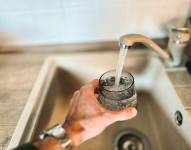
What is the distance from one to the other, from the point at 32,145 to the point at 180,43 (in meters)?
0.50

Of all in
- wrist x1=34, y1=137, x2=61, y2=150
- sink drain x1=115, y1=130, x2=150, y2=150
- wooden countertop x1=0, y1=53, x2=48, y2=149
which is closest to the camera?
wrist x1=34, y1=137, x2=61, y2=150

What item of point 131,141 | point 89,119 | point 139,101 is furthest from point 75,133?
point 139,101

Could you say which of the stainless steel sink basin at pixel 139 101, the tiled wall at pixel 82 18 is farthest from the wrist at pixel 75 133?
the tiled wall at pixel 82 18

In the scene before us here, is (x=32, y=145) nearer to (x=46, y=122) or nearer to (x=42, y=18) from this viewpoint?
(x=46, y=122)

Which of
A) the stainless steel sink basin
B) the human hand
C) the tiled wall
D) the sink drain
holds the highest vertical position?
the tiled wall

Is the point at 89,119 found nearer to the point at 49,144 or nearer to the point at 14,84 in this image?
the point at 49,144

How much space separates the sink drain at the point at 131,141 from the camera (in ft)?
2.32

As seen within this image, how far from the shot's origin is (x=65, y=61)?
819 mm

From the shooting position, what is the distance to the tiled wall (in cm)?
75

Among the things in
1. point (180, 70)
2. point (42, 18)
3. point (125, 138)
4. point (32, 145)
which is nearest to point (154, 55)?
point (180, 70)

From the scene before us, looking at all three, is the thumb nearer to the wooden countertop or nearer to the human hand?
the human hand

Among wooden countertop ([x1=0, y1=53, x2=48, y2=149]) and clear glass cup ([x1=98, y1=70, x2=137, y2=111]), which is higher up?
clear glass cup ([x1=98, y1=70, x2=137, y2=111])

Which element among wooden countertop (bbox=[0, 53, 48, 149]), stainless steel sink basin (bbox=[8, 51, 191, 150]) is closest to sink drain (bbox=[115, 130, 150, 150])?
stainless steel sink basin (bbox=[8, 51, 191, 150])

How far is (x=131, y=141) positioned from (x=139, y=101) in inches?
6.7
